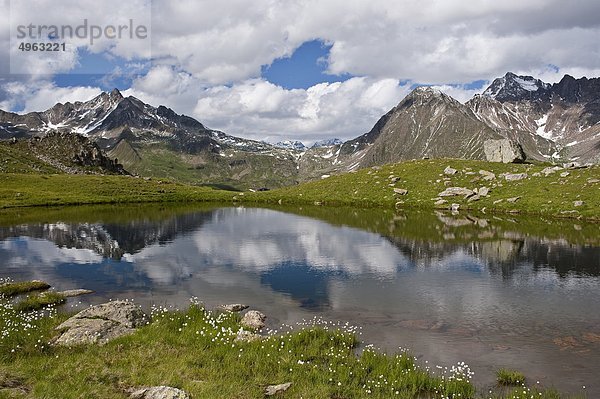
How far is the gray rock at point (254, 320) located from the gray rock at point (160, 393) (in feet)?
31.1

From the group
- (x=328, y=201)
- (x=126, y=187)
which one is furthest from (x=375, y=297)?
(x=126, y=187)

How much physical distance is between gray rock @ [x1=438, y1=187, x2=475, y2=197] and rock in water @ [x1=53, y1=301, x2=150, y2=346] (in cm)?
8726

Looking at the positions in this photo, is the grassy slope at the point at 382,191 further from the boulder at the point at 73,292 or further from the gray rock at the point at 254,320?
the boulder at the point at 73,292

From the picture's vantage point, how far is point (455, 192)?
101 meters

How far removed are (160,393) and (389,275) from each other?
28.0 metres

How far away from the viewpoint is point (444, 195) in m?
101


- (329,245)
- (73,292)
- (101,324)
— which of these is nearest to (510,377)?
(101,324)

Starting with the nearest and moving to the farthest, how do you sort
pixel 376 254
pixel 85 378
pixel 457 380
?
pixel 85 378 < pixel 457 380 < pixel 376 254

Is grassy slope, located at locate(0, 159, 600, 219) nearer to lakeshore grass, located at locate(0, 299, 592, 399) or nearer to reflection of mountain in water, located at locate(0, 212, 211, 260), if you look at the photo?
reflection of mountain in water, located at locate(0, 212, 211, 260)

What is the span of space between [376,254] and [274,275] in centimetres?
1503

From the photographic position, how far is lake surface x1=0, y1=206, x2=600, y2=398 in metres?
24.0

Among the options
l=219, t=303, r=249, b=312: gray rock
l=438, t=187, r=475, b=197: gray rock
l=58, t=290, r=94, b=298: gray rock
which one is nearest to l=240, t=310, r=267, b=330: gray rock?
l=219, t=303, r=249, b=312: gray rock

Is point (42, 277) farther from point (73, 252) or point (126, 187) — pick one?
point (126, 187)

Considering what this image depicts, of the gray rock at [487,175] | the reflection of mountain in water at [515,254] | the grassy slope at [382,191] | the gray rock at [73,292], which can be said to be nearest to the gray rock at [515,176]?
the grassy slope at [382,191]
